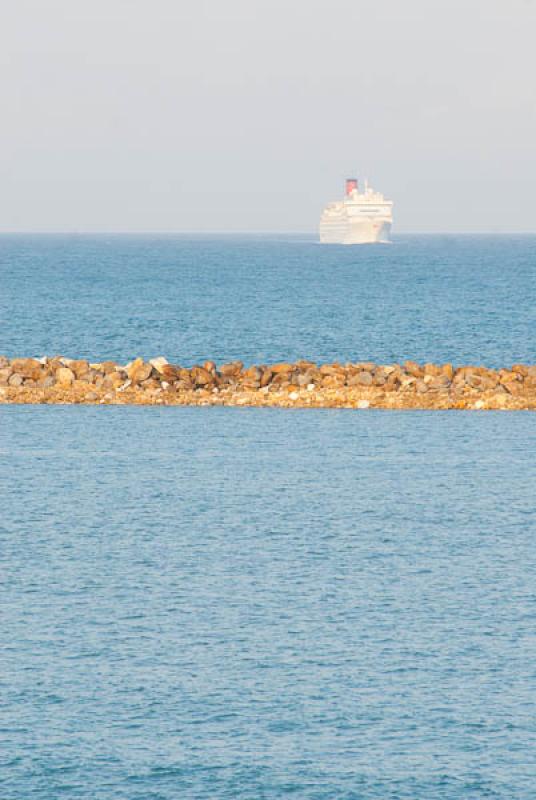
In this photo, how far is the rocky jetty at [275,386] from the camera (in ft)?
164

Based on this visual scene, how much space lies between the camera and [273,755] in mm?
18953

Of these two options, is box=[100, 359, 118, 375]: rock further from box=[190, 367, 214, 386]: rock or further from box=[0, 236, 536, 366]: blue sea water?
box=[0, 236, 536, 366]: blue sea water

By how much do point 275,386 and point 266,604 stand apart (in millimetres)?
25725

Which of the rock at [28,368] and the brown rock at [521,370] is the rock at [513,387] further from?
the rock at [28,368]

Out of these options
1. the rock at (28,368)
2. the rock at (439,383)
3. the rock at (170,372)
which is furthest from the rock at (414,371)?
the rock at (28,368)

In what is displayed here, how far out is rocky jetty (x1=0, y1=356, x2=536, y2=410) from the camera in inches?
1964

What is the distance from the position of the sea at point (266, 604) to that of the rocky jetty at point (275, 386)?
97cm

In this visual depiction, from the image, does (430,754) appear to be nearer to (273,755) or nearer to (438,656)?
(273,755)

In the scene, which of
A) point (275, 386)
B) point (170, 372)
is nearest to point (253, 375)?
point (275, 386)

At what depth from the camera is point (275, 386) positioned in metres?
51.2

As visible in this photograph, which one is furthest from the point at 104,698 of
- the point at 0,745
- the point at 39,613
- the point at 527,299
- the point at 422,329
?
the point at 527,299

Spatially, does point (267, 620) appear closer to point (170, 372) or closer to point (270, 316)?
point (170, 372)

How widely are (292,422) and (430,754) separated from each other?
92.6 ft

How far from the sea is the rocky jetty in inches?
38.2
